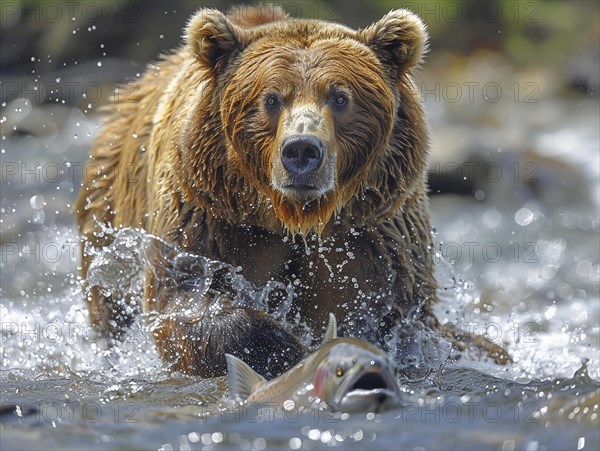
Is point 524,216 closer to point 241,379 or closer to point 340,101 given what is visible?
point 340,101

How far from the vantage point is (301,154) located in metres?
5.27

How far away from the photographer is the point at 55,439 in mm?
4516

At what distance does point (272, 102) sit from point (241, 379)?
1.52 m

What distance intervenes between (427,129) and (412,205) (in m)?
0.50

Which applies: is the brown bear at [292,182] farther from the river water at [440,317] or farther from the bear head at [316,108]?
the river water at [440,317]

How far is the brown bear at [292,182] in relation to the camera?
221 inches

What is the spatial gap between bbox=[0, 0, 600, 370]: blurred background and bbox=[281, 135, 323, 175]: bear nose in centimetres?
230

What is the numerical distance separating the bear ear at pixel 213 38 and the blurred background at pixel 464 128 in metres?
Result: 2.32

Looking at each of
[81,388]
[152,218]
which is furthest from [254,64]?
[81,388]

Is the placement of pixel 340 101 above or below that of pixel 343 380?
above

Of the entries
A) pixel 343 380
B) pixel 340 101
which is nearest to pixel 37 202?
pixel 340 101

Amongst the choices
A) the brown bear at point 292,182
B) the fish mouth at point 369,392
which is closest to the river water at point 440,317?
the fish mouth at point 369,392

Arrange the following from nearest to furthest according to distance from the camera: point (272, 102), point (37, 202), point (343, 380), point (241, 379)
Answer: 1. point (343, 380)
2. point (241, 379)
3. point (272, 102)
4. point (37, 202)

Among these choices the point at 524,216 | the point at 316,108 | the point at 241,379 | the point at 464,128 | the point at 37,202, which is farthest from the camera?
the point at 464,128
